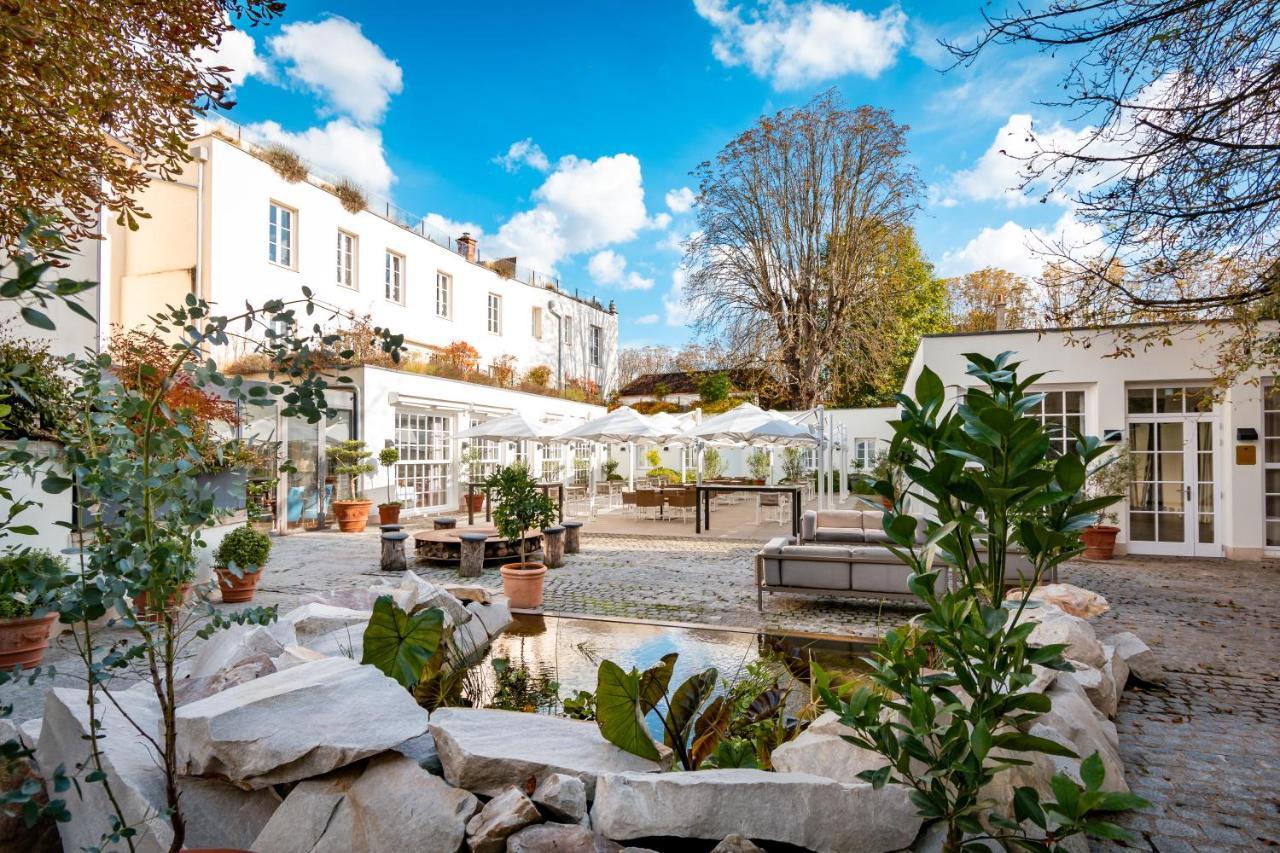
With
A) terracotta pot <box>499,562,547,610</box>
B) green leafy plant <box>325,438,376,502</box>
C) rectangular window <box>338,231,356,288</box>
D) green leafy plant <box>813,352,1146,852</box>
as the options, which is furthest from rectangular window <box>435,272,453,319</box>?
green leafy plant <box>813,352,1146,852</box>

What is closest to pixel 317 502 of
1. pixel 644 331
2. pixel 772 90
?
pixel 772 90

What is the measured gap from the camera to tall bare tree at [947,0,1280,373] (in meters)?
4.01

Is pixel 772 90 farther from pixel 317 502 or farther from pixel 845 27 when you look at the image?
pixel 317 502

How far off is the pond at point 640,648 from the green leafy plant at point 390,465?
9.22m

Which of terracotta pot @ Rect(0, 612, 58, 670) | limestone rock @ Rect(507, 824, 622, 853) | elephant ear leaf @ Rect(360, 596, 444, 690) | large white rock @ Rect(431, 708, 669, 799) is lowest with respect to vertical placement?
terracotta pot @ Rect(0, 612, 58, 670)

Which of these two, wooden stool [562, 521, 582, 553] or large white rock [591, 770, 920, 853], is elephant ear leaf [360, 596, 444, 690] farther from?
wooden stool [562, 521, 582, 553]

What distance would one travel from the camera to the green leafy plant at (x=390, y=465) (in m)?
13.6

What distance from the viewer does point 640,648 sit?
4578mm

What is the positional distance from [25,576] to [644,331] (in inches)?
1320

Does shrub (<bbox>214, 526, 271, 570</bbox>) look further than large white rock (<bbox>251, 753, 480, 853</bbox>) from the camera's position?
Yes

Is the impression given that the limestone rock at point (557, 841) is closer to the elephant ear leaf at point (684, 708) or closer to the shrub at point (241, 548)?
the elephant ear leaf at point (684, 708)

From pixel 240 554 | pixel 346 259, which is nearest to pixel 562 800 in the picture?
pixel 240 554

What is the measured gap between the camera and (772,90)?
63.1ft

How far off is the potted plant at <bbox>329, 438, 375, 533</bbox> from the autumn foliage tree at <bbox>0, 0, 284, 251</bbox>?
975 centimetres
